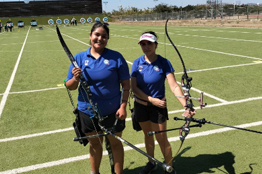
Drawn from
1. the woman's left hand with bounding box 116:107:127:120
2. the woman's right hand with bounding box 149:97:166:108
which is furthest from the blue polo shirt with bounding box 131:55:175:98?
the woman's left hand with bounding box 116:107:127:120

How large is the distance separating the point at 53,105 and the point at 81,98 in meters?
3.57

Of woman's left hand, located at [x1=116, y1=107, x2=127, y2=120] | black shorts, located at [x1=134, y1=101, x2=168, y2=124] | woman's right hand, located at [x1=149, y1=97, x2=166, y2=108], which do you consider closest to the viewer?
woman's left hand, located at [x1=116, y1=107, x2=127, y2=120]

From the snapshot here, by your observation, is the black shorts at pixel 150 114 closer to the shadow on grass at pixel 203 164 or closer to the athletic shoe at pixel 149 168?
the athletic shoe at pixel 149 168

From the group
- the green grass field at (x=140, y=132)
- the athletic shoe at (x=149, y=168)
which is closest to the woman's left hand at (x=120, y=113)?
the athletic shoe at (x=149, y=168)

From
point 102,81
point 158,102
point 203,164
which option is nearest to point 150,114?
point 158,102

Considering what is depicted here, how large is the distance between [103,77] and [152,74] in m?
0.61

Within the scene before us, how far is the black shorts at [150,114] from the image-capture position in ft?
9.92

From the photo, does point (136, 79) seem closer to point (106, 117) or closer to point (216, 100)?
point (106, 117)

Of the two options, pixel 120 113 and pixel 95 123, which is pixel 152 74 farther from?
pixel 95 123

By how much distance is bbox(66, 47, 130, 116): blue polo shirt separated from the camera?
8.63ft

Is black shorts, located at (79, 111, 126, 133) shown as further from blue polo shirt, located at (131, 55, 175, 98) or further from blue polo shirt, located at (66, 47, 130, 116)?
blue polo shirt, located at (131, 55, 175, 98)

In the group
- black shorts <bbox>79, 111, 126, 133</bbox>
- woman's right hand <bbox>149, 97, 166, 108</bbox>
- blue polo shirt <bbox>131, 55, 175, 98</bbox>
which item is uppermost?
blue polo shirt <bbox>131, 55, 175, 98</bbox>

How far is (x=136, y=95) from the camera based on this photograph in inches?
121

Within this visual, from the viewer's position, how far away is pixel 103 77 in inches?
104
